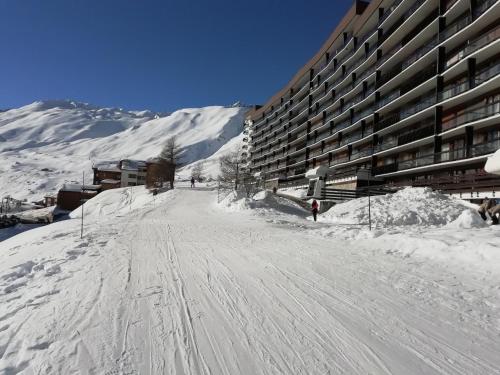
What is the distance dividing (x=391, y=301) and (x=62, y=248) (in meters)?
10.4

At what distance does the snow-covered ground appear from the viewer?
393 centimetres

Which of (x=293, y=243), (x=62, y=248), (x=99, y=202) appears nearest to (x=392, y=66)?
(x=293, y=243)

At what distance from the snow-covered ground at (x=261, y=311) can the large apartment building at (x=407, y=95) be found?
19.2 meters

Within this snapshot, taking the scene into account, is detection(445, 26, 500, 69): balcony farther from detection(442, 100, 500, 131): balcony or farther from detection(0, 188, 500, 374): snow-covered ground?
detection(0, 188, 500, 374): snow-covered ground

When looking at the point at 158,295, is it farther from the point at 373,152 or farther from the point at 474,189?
the point at 373,152

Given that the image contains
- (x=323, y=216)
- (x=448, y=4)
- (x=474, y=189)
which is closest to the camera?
(x=474, y=189)

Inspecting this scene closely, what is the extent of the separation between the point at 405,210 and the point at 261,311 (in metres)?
17.2

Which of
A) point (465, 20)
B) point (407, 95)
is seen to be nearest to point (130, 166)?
point (407, 95)

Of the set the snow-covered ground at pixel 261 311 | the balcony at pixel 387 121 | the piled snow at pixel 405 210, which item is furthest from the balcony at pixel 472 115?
the snow-covered ground at pixel 261 311

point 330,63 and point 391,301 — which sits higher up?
point 330,63

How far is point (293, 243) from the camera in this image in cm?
1236

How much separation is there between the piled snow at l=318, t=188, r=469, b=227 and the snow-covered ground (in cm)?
908

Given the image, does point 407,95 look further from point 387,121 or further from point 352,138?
point 352,138

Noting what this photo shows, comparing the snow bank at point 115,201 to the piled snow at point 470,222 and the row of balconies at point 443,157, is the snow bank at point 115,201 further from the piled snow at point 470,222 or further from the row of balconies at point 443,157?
the piled snow at point 470,222
